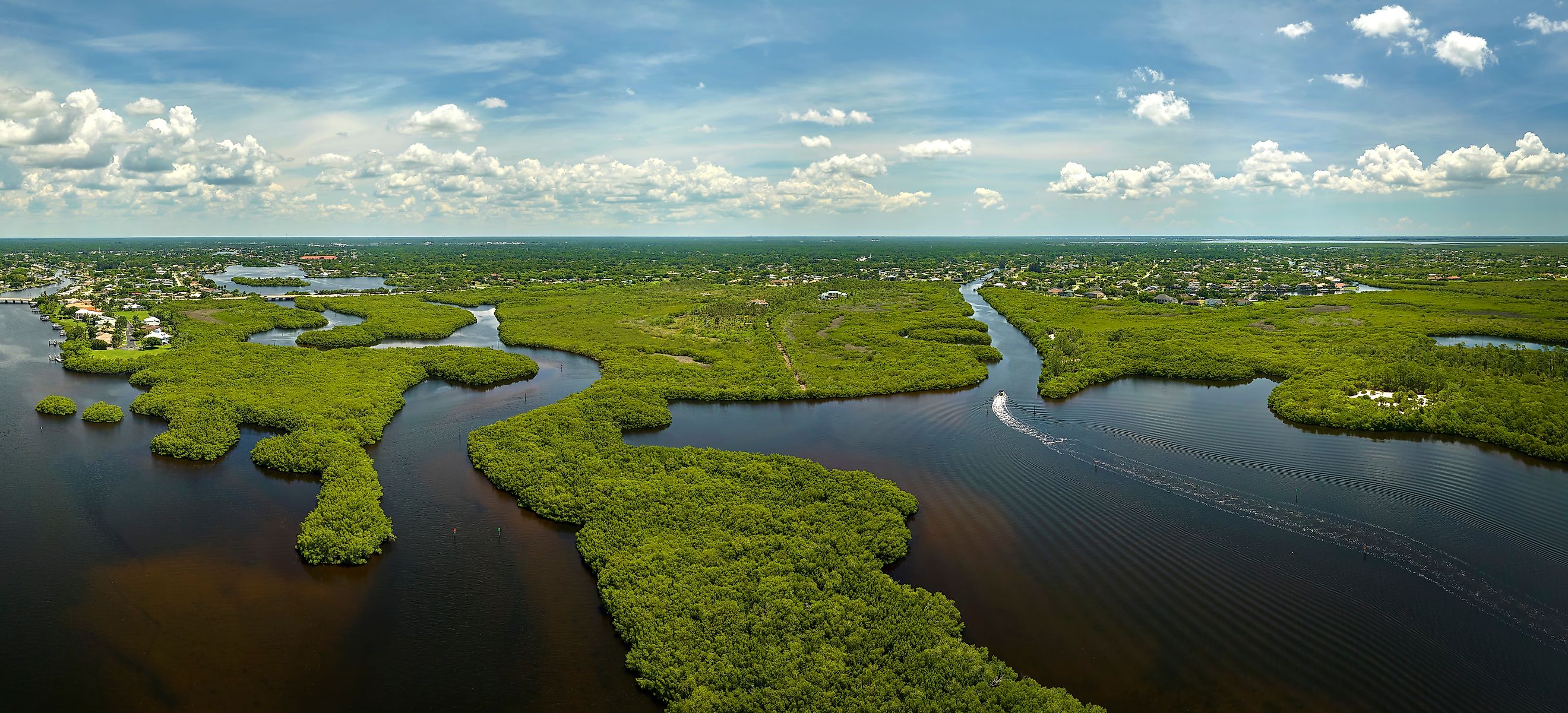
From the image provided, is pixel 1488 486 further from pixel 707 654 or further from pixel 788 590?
pixel 707 654

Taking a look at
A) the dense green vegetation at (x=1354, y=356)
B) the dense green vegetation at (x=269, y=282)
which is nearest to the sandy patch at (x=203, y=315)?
the dense green vegetation at (x=269, y=282)

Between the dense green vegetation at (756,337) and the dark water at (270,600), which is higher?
the dense green vegetation at (756,337)

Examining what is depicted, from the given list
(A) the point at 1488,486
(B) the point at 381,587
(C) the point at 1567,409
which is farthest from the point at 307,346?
(C) the point at 1567,409

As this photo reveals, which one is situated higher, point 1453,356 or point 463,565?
point 1453,356

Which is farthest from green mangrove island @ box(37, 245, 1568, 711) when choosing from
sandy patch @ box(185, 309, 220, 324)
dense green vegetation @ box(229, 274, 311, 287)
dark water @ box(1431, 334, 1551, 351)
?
dense green vegetation @ box(229, 274, 311, 287)

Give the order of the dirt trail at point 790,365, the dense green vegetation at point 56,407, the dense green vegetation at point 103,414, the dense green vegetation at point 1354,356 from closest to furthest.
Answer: the dense green vegetation at point 1354,356 < the dense green vegetation at point 103,414 < the dense green vegetation at point 56,407 < the dirt trail at point 790,365

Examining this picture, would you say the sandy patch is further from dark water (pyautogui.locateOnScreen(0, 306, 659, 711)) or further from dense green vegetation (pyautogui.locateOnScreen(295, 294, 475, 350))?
dark water (pyautogui.locateOnScreen(0, 306, 659, 711))

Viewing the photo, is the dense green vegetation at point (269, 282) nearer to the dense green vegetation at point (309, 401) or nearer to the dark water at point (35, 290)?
the dark water at point (35, 290)
